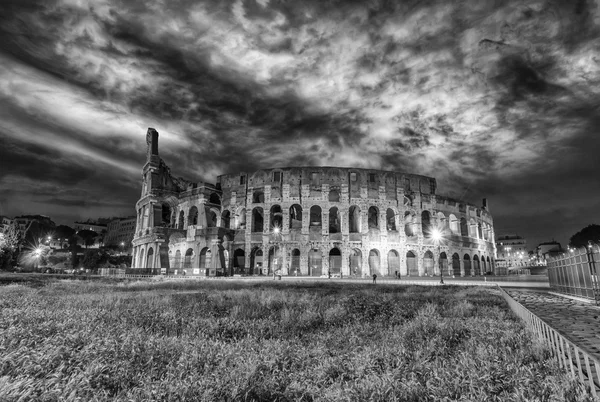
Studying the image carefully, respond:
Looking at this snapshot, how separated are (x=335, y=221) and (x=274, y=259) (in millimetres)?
12247

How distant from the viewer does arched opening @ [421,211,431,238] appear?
1960 inches

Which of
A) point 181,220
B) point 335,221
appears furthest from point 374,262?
point 181,220

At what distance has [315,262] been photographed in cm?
4481

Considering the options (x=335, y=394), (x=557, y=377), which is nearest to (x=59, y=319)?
(x=335, y=394)

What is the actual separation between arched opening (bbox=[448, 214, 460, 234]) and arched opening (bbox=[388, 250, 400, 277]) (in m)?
12.8

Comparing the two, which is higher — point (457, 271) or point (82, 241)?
point (82, 241)

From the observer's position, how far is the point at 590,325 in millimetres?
6371

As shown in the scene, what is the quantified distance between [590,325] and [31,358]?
942 centimetres

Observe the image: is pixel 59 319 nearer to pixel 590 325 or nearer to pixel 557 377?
pixel 557 377

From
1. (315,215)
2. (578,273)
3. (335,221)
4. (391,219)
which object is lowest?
(578,273)

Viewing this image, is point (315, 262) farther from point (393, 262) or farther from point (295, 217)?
point (393, 262)

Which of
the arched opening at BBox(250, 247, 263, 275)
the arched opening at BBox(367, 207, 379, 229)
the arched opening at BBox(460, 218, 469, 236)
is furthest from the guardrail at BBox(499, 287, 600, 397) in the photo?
the arched opening at BBox(460, 218, 469, 236)

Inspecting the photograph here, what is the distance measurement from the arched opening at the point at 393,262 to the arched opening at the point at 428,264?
4.44m

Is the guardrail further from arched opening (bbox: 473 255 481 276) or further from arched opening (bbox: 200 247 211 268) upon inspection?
arched opening (bbox: 473 255 481 276)
